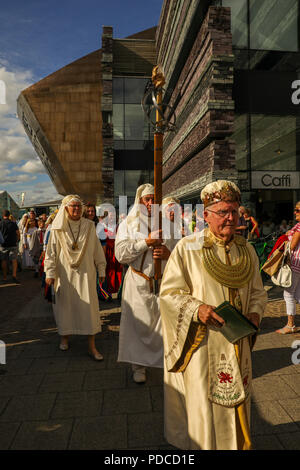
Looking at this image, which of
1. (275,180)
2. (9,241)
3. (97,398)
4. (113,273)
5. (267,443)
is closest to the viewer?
(267,443)

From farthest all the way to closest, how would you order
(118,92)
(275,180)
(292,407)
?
(118,92), (275,180), (292,407)

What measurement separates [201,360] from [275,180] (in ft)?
35.9

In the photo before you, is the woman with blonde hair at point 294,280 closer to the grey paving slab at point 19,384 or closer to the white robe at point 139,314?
the white robe at point 139,314

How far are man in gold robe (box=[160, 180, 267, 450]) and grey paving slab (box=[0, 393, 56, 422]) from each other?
4.48 ft

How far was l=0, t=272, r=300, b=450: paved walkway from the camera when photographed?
8.81 feet

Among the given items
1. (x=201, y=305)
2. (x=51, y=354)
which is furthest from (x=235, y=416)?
(x=51, y=354)

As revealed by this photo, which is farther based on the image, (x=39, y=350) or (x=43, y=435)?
(x=39, y=350)

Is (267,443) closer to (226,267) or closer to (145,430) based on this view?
(145,430)

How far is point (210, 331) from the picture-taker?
7.06ft

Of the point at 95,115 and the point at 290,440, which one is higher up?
the point at 95,115

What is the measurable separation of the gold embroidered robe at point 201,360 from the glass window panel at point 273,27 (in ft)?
40.6

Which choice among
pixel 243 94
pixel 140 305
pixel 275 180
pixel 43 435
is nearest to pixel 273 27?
pixel 243 94

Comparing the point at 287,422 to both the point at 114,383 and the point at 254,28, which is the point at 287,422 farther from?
the point at 254,28

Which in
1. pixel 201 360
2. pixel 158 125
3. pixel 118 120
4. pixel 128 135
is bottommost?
pixel 201 360
